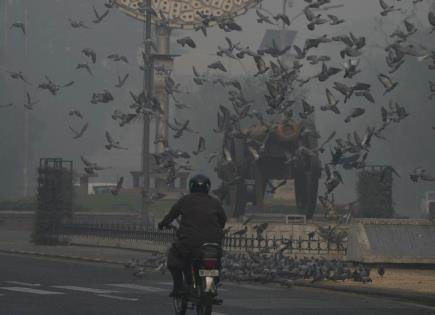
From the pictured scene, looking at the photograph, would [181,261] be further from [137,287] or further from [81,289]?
[137,287]

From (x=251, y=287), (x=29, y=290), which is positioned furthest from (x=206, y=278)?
(x=251, y=287)

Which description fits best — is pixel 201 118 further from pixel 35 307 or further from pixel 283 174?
pixel 35 307

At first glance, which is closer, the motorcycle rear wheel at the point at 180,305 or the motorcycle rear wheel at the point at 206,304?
the motorcycle rear wheel at the point at 206,304

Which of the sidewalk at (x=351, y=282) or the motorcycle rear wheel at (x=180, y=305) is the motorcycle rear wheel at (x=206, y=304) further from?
the sidewalk at (x=351, y=282)

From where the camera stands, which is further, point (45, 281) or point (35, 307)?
point (45, 281)

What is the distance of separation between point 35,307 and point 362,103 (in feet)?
480

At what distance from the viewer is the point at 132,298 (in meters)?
22.5

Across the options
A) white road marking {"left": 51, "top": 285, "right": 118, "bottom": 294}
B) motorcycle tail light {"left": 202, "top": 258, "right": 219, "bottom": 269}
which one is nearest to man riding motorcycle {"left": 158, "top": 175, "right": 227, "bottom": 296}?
motorcycle tail light {"left": 202, "top": 258, "right": 219, "bottom": 269}

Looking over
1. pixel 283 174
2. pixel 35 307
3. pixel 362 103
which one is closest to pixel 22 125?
pixel 362 103

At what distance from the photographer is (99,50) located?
183 meters

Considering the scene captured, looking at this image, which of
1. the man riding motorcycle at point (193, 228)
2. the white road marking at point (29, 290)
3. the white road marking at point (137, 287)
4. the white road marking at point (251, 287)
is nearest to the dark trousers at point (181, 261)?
the man riding motorcycle at point (193, 228)

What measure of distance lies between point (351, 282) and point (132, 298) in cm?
610

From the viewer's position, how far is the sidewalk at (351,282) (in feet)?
79.6

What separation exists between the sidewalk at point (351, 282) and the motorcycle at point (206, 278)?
6090mm
